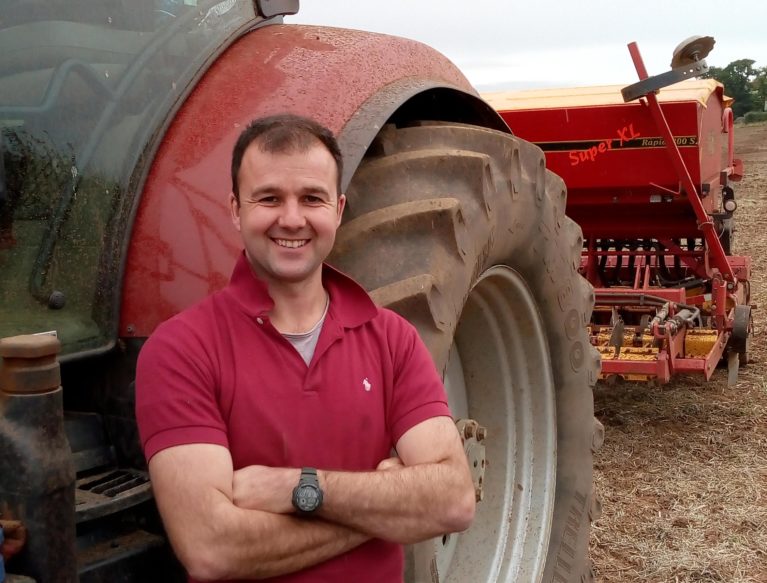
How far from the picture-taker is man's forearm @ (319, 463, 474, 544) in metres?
1.46

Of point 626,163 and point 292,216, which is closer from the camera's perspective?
point 292,216

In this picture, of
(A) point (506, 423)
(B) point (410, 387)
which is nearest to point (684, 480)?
(A) point (506, 423)

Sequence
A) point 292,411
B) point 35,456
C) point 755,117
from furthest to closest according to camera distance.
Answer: point 755,117
point 292,411
point 35,456

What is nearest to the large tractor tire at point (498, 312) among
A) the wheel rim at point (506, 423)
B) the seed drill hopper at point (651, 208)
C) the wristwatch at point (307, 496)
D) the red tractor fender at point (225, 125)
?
the wheel rim at point (506, 423)

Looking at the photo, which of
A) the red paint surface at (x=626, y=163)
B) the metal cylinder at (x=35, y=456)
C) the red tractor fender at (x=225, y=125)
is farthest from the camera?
the red paint surface at (x=626, y=163)

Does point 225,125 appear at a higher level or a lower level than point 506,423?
higher

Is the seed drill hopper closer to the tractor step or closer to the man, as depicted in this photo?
the man

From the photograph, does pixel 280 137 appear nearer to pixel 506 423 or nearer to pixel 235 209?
pixel 235 209

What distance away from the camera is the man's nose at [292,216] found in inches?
61.7

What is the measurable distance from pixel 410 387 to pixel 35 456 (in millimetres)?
627

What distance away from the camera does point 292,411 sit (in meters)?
1.53

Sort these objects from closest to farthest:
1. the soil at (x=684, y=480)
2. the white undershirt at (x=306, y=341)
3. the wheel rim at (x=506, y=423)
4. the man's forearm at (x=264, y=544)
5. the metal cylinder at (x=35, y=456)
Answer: the metal cylinder at (x=35, y=456)
the man's forearm at (x=264, y=544)
the white undershirt at (x=306, y=341)
the wheel rim at (x=506, y=423)
the soil at (x=684, y=480)

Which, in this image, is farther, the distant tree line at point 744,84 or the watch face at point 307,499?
the distant tree line at point 744,84

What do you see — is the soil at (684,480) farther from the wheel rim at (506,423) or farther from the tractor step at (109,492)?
the tractor step at (109,492)
